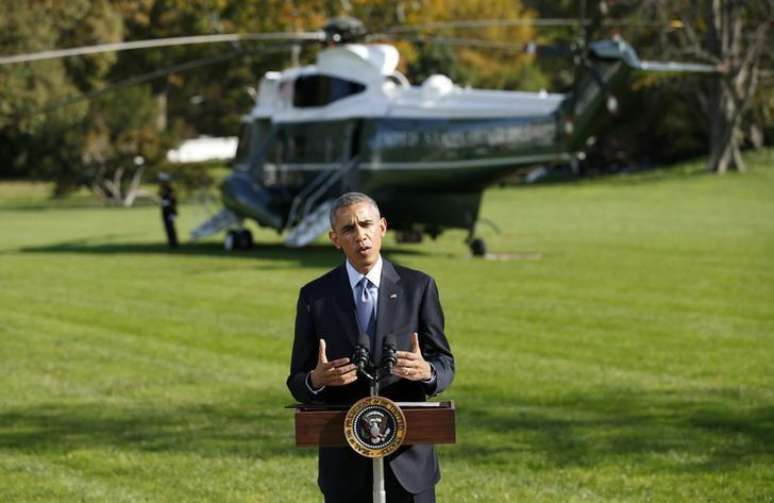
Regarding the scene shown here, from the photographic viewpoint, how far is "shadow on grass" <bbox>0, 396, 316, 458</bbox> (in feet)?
37.0

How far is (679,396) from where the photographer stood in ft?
43.8

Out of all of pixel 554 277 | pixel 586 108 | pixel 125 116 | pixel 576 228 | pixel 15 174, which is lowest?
pixel 15 174

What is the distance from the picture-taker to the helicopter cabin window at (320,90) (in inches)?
1187

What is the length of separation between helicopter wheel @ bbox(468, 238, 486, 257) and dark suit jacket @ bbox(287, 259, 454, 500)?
23.6 meters

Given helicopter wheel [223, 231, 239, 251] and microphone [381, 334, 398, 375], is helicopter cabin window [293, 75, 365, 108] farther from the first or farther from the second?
microphone [381, 334, 398, 375]

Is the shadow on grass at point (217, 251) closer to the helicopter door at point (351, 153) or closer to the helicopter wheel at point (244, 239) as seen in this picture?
the helicopter wheel at point (244, 239)

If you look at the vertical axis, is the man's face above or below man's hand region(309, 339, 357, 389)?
above

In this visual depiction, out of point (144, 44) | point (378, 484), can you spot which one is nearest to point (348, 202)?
point (378, 484)

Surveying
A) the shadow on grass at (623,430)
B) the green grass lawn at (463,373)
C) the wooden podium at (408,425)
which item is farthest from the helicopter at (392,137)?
the wooden podium at (408,425)

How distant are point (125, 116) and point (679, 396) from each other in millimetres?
53442

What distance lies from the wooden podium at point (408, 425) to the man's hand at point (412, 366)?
11 centimetres

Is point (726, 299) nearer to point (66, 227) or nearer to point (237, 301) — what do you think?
point (237, 301)

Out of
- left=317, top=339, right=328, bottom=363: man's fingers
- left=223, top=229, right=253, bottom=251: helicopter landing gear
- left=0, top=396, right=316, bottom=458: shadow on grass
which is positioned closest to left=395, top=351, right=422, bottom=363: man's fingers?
left=317, top=339, right=328, bottom=363: man's fingers

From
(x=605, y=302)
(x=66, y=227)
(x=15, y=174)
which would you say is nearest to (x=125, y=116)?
(x=66, y=227)
